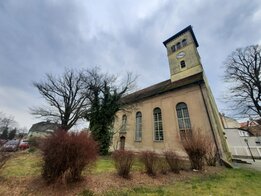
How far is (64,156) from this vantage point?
476 centimetres

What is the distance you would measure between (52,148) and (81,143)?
0.99 metres

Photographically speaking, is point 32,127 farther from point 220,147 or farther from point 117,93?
point 220,147

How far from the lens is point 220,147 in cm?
1248

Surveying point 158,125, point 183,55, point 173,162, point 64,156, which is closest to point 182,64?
point 183,55

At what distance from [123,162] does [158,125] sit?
1186cm

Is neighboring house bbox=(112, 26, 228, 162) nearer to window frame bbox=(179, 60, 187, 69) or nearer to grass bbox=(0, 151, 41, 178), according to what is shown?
window frame bbox=(179, 60, 187, 69)

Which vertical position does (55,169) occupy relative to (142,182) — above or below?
above

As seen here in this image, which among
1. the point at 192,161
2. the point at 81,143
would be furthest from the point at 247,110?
the point at 81,143

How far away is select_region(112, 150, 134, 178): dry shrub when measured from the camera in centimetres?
625

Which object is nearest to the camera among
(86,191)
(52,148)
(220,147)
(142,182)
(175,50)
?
(86,191)

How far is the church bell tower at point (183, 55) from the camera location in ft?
64.4

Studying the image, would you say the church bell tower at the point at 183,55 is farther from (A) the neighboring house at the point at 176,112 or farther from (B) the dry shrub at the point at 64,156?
(B) the dry shrub at the point at 64,156

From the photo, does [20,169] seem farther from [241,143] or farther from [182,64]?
[241,143]

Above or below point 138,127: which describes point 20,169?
below
